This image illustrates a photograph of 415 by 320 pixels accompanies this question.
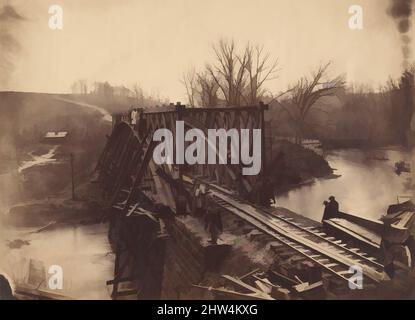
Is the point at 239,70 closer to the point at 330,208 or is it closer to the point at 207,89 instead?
the point at 207,89

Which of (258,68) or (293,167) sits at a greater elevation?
(258,68)

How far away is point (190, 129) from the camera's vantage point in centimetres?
524

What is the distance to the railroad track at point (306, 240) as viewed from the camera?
4941 mm

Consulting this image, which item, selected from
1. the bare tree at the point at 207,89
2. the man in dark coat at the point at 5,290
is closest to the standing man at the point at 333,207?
the bare tree at the point at 207,89

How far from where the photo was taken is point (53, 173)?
539 cm

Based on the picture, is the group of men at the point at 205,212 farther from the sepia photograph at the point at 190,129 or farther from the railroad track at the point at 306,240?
the railroad track at the point at 306,240

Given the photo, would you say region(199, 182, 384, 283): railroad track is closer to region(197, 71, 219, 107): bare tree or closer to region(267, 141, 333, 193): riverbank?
region(267, 141, 333, 193): riverbank

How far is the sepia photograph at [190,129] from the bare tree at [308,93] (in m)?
0.02

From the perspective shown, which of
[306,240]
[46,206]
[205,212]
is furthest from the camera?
[46,206]

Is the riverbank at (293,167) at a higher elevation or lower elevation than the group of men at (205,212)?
higher

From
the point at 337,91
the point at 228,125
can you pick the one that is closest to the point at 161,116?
the point at 228,125

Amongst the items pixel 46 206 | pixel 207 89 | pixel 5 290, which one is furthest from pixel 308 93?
pixel 5 290

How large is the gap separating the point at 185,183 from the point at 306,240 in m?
1.63

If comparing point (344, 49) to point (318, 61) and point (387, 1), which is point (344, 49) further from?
point (387, 1)
